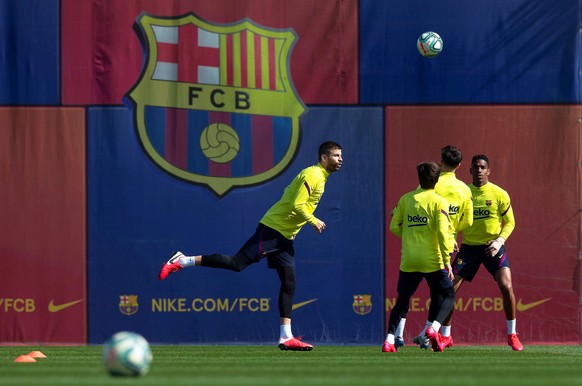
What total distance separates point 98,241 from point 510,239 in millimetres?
4655

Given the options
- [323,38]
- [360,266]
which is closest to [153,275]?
[360,266]

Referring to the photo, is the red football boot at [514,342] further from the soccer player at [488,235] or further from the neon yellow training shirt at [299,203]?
the neon yellow training shirt at [299,203]

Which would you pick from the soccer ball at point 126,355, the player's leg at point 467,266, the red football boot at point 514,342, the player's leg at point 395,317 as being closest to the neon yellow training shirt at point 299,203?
the player's leg at point 395,317

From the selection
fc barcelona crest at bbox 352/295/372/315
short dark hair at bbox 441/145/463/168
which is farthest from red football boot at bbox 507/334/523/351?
short dark hair at bbox 441/145/463/168

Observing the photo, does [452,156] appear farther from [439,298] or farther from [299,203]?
[299,203]

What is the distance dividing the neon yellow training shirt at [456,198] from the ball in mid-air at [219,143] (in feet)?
8.47

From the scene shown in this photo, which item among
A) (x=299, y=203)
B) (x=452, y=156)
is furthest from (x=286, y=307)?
(x=452, y=156)

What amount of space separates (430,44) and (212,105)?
252cm

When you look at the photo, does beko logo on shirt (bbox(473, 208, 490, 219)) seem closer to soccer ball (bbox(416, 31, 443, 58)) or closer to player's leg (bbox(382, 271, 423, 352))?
player's leg (bbox(382, 271, 423, 352))

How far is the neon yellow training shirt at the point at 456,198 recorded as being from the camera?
1124 centimetres

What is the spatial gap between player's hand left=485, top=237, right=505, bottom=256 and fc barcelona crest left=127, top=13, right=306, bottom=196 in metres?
2.50

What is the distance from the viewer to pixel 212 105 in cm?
1276

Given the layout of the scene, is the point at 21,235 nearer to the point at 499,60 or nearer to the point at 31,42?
the point at 31,42

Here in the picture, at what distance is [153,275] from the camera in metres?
12.7
